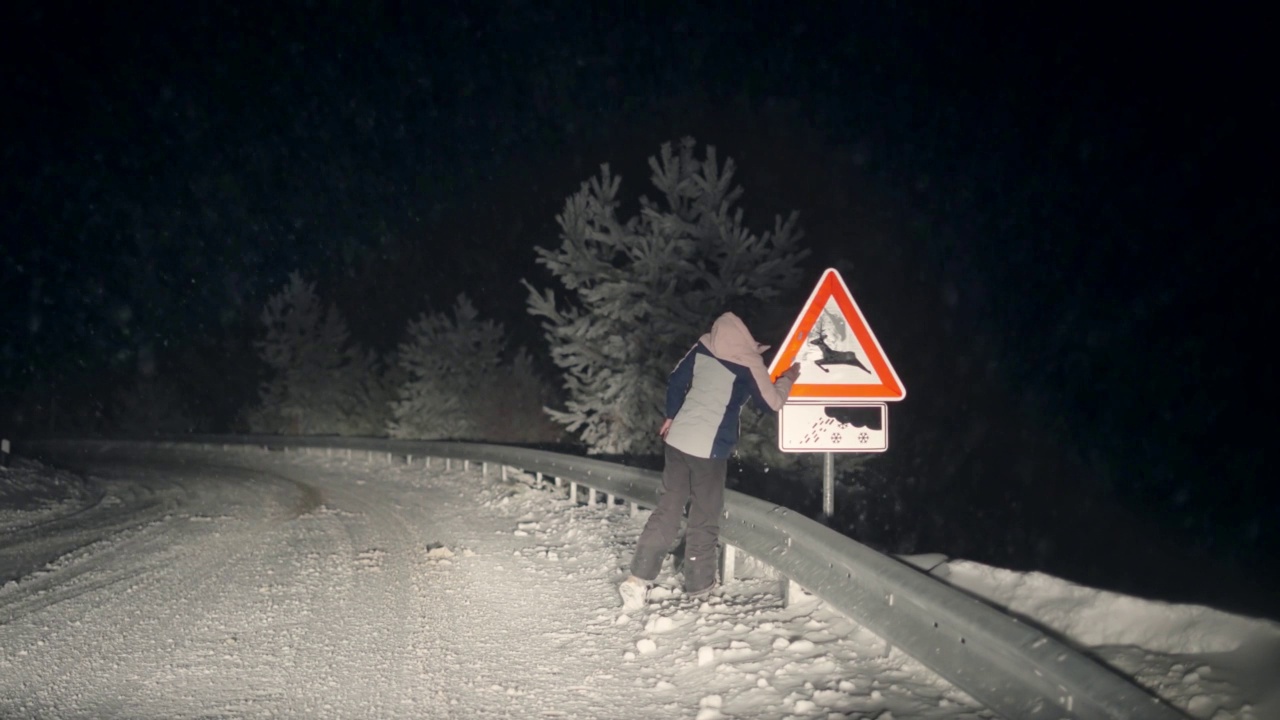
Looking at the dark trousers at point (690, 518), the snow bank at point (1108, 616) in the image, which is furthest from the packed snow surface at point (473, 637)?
the dark trousers at point (690, 518)

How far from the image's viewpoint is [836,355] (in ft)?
Result: 21.8

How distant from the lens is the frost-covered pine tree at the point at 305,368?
56.1 m

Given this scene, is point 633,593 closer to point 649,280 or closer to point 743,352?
point 743,352

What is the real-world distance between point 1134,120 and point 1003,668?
5043cm

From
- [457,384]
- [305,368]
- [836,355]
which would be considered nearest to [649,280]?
[836,355]

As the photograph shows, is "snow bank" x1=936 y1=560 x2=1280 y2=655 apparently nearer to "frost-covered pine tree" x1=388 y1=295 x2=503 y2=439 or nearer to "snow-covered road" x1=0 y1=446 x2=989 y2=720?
"snow-covered road" x1=0 y1=446 x2=989 y2=720

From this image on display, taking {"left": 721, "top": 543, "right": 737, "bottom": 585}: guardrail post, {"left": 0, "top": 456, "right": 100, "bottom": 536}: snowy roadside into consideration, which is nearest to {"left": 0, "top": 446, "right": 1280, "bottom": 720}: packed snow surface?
{"left": 721, "top": 543, "right": 737, "bottom": 585}: guardrail post

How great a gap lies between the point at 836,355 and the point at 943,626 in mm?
2650

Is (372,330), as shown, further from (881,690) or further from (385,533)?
(881,690)

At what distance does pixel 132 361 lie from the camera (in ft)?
312

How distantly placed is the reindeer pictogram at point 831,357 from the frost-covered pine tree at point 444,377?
45.0 meters

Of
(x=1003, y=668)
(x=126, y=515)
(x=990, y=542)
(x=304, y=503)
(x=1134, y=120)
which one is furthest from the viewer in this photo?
(x=1134, y=120)

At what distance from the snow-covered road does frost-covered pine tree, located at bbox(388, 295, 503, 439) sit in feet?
131

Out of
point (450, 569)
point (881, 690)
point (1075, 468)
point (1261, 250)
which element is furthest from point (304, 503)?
point (1261, 250)
